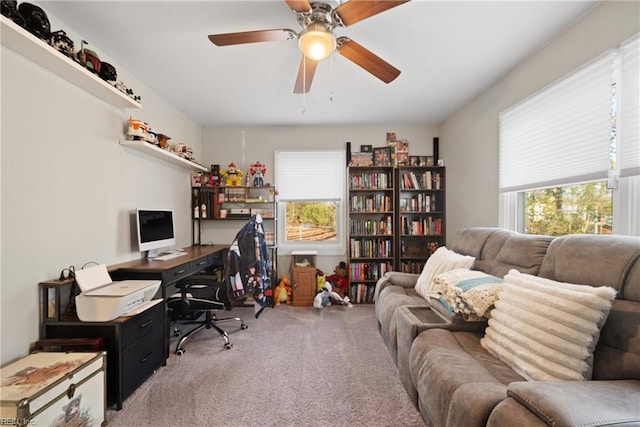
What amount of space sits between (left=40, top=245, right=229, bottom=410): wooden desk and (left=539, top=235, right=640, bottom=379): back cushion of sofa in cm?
251

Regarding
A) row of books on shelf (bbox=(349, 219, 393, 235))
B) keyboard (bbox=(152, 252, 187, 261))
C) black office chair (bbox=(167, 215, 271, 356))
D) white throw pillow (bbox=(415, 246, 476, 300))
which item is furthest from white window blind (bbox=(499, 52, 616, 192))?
keyboard (bbox=(152, 252, 187, 261))

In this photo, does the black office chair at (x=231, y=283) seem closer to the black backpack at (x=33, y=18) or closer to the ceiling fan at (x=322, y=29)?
the ceiling fan at (x=322, y=29)

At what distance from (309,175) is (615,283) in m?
3.28

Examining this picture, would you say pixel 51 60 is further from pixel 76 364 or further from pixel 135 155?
pixel 76 364

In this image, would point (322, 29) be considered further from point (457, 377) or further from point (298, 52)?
point (457, 377)

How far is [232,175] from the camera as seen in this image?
3.79 meters

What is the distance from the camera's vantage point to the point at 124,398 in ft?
5.48

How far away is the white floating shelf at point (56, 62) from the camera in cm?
134

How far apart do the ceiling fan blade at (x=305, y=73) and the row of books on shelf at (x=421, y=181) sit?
2.06 metres

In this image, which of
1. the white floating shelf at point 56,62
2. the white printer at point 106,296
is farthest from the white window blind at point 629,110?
the white floating shelf at point 56,62

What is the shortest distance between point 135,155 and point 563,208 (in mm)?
3773

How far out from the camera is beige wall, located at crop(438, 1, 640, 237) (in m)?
1.59

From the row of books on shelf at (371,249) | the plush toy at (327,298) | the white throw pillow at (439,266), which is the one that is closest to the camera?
the white throw pillow at (439,266)

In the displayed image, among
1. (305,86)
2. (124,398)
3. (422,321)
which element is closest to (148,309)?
(124,398)
